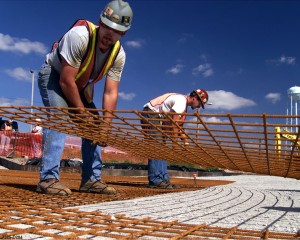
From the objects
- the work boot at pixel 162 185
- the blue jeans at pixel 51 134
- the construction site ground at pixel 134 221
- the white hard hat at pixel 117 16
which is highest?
the white hard hat at pixel 117 16

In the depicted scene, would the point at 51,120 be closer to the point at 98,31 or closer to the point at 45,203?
the point at 45,203

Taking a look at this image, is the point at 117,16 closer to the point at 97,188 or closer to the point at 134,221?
the point at 97,188

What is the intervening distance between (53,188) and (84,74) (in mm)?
994

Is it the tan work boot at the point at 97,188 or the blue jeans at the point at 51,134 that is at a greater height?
the blue jeans at the point at 51,134

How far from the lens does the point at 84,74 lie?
3.37 metres

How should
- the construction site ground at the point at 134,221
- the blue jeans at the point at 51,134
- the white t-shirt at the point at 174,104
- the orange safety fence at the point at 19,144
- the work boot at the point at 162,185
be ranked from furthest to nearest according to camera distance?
1. the orange safety fence at the point at 19,144
2. the work boot at the point at 162,185
3. the white t-shirt at the point at 174,104
4. the blue jeans at the point at 51,134
5. the construction site ground at the point at 134,221

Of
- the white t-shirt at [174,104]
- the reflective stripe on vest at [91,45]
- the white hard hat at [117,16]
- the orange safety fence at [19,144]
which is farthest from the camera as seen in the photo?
the orange safety fence at [19,144]

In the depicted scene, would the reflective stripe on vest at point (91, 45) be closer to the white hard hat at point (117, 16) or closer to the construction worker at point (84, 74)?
the construction worker at point (84, 74)

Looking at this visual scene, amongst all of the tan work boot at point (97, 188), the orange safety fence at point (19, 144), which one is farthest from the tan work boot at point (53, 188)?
the orange safety fence at point (19, 144)

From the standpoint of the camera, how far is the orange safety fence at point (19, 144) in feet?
47.4

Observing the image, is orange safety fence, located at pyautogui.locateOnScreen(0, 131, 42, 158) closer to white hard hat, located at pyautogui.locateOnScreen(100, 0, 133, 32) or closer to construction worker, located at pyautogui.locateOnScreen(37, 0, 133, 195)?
construction worker, located at pyautogui.locateOnScreen(37, 0, 133, 195)

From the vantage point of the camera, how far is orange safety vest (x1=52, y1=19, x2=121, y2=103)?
3.18 metres

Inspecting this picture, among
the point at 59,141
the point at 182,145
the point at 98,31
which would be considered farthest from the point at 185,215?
the point at 98,31

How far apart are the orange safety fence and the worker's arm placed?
38.6 ft
